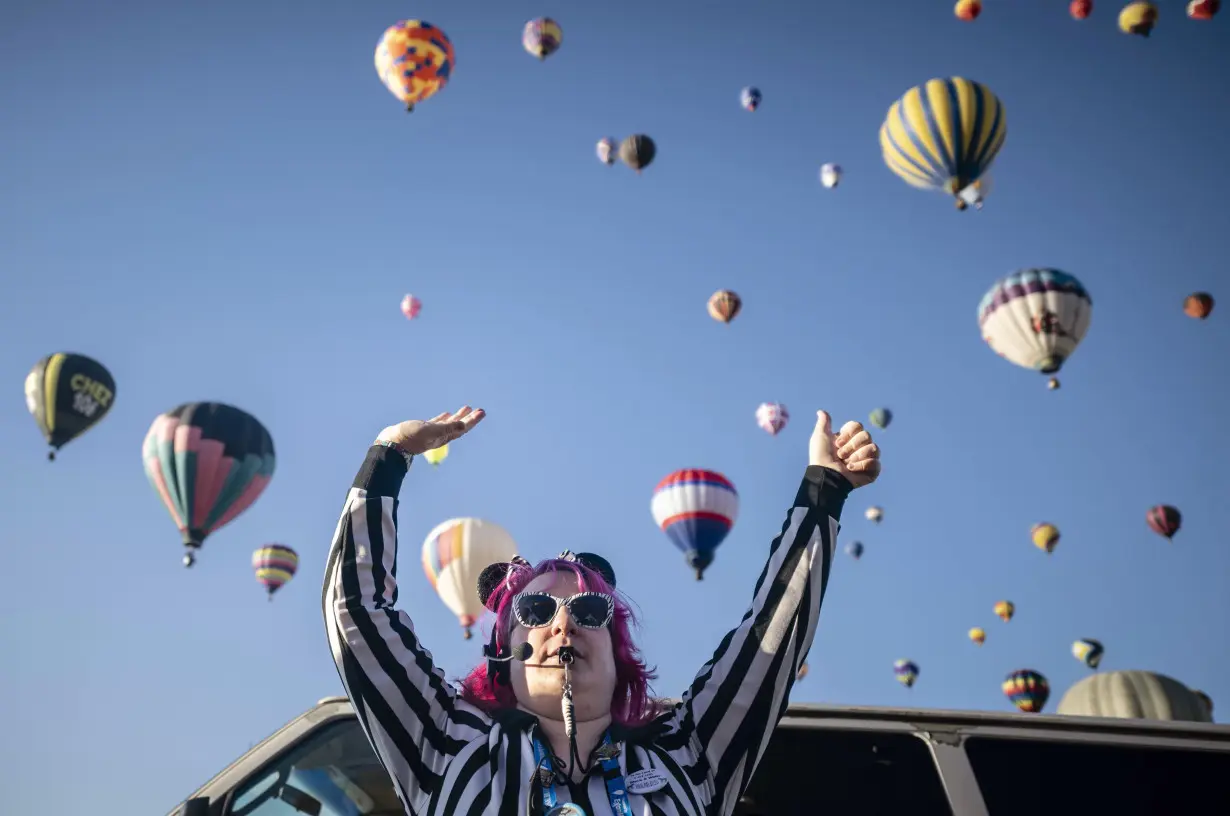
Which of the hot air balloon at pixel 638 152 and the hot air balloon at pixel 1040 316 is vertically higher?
the hot air balloon at pixel 638 152

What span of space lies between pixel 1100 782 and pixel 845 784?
1.04 meters

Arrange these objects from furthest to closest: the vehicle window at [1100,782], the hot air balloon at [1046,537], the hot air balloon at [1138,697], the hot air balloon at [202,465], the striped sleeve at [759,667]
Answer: the hot air balloon at [1046,537] → the hot air balloon at [202,465] → the hot air balloon at [1138,697] → the vehicle window at [1100,782] → the striped sleeve at [759,667]

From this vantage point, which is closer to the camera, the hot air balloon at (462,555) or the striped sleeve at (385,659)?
the striped sleeve at (385,659)

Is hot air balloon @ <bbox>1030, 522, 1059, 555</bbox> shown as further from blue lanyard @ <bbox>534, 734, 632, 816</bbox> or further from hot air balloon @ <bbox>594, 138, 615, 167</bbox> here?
blue lanyard @ <bbox>534, 734, 632, 816</bbox>

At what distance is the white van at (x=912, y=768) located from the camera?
3.31m

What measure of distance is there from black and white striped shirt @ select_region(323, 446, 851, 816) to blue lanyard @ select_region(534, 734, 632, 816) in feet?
0.06

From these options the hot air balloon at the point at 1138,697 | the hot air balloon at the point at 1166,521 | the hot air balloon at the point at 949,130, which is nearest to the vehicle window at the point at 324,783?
the hot air balloon at the point at 1138,697

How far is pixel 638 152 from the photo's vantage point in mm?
28766

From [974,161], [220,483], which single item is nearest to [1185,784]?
[220,483]

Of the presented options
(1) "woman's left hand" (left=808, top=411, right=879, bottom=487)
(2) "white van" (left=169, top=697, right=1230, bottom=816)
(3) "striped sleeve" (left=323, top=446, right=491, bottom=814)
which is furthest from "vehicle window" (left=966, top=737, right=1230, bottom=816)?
(3) "striped sleeve" (left=323, top=446, right=491, bottom=814)

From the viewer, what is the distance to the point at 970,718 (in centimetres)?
356

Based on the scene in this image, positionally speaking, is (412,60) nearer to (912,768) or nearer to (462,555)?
(462,555)

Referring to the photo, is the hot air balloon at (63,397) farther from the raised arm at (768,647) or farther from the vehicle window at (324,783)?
the raised arm at (768,647)

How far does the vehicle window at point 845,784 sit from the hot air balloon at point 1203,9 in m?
30.5
